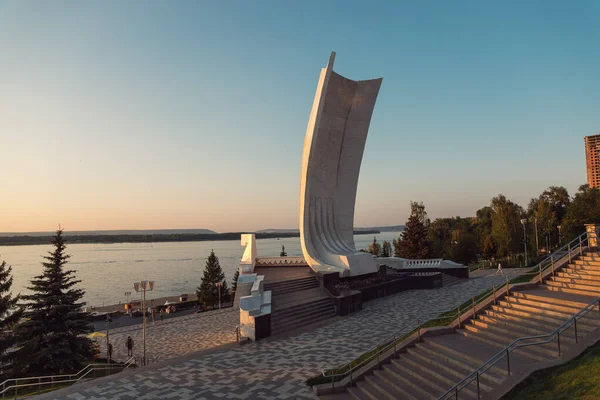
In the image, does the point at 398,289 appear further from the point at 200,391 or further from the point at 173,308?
the point at 173,308

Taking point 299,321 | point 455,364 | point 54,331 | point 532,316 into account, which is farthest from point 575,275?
point 54,331

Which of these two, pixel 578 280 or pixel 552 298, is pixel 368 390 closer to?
pixel 552 298

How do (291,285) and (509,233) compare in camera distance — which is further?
(509,233)

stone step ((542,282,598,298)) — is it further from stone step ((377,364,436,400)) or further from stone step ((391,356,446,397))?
stone step ((377,364,436,400))

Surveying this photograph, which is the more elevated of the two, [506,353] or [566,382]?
[506,353]

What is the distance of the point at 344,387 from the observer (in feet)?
23.6

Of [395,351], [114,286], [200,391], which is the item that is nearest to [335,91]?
[395,351]

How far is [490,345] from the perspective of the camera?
22.7 ft

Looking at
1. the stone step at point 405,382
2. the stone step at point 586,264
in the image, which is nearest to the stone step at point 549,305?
the stone step at point 586,264

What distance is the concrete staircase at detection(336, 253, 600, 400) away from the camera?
19.4 ft

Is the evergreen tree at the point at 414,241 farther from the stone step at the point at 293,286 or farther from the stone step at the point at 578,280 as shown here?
the stone step at the point at 578,280

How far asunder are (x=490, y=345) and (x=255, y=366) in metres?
5.13

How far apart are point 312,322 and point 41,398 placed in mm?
8151

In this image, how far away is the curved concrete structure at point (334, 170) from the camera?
18.4 m
